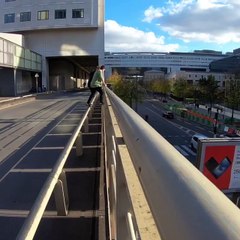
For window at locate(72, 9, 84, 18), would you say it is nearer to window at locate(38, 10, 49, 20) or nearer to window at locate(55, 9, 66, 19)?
window at locate(55, 9, 66, 19)

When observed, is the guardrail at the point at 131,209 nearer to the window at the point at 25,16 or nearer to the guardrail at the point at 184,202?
the guardrail at the point at 184,202

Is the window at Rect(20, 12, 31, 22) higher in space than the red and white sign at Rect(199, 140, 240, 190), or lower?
Result: higher

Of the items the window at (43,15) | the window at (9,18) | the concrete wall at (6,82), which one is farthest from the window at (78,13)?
the concrete wall at (6,82)

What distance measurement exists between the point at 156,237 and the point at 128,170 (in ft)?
3.21

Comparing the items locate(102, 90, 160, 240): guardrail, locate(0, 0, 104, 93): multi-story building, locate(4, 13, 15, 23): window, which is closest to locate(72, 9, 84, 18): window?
locate(0, 0, 104, 93): multi-story building

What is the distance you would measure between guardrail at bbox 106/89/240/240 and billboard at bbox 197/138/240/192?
27.1 m

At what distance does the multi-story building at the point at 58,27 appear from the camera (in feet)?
236

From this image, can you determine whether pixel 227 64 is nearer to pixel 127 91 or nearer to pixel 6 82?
pixel 127 91

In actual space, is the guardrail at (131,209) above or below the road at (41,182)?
above

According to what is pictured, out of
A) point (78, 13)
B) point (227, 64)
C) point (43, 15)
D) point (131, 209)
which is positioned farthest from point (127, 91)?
point (227, 64)

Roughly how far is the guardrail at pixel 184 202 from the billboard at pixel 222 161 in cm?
2712

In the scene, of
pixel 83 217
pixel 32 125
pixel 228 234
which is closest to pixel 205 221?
pixel 228 234

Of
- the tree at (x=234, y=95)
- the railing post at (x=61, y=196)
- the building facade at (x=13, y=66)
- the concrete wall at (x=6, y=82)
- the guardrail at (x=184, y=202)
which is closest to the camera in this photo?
the guardrail at (x=184, y=202)

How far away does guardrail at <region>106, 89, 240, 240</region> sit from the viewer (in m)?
0.91
